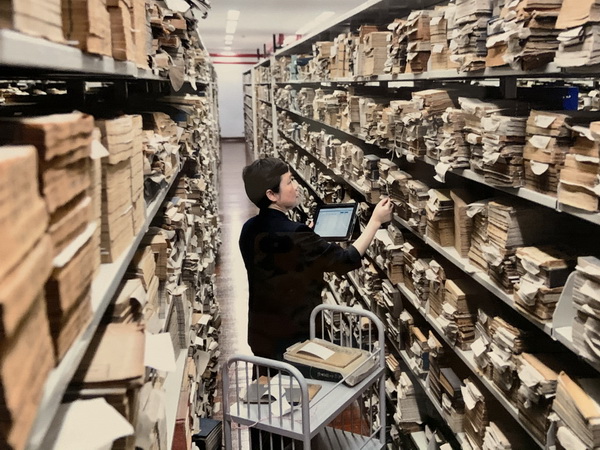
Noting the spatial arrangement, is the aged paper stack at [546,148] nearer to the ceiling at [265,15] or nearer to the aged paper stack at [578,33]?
the aged paper stack at [578,33]

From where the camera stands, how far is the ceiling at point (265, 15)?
1080 centimetres

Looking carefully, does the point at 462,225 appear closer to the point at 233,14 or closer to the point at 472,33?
the point at 472,33

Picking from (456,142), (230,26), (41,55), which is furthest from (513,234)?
(230,26)

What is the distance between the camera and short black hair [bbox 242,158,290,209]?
307 cm

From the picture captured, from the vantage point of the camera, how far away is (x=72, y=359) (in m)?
0.93

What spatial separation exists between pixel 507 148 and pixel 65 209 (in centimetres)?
161

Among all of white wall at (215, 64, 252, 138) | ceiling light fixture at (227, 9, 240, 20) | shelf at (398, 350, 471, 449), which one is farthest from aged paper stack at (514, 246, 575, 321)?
white wall at (215, 64, 252, 138)

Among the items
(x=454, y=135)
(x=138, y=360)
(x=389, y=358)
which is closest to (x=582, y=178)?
(x=454, y=135)

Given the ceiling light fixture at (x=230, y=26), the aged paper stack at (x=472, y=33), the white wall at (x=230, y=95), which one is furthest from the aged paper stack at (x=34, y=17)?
the white wall at (x=230, y=95)

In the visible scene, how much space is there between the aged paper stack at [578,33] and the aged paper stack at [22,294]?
56.9 inches

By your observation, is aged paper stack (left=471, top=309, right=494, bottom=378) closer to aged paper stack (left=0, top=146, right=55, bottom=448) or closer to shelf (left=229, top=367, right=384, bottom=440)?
shelf (left=229, top=367, right=384, bottom=440)

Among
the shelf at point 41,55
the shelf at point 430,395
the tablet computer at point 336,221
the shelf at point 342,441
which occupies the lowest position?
the shelf at point 342,441

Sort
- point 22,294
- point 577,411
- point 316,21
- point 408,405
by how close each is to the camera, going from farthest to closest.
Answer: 1. point 316,21
2. point 408,405
3. point 577,411
4. point 22,294

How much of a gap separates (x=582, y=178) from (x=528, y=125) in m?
0.41
